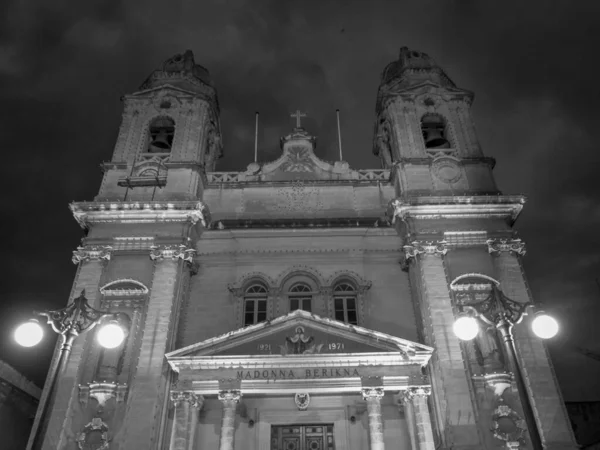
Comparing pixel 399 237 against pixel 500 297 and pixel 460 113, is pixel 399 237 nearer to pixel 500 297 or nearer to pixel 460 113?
pixel 460 113

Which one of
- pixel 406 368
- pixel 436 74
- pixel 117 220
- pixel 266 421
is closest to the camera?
pixel 406 368

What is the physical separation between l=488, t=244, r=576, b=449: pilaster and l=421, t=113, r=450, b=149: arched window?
7.45 metres

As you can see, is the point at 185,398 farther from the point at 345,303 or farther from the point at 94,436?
the point at 345,303

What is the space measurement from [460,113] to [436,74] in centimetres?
335

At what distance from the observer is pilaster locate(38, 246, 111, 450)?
1694 cm

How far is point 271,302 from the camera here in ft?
69.1

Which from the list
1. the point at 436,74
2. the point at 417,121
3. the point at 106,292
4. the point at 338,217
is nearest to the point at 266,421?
the point at 106,292

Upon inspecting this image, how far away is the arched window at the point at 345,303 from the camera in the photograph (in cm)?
2089

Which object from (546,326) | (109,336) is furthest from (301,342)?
(546,326)


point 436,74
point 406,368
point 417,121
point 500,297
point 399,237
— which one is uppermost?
point 436,74

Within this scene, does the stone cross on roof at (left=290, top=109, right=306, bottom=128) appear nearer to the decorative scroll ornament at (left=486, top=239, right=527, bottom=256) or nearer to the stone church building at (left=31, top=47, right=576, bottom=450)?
the stone church building at (left=31, top=47, right=576, bottom=450)

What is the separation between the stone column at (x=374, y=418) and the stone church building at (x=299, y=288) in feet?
0.19

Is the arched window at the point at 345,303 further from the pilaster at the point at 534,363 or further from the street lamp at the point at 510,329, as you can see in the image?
the street lamp at the point at 510,329

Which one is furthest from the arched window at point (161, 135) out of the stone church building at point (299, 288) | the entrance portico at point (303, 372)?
the entrance portico at point (303, 372)
